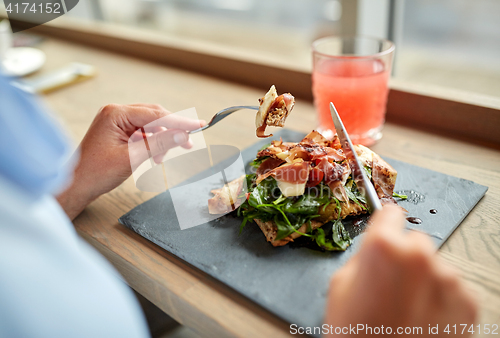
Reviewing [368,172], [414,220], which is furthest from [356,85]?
[414,220]

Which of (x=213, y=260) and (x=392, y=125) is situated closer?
(x=213, y=260)

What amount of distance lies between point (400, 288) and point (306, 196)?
1.07 feet

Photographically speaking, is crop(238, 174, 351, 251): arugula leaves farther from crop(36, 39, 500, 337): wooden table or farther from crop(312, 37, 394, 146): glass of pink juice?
crop(312, 37, 394, 146): glass of pink juice

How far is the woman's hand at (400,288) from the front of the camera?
431 mm

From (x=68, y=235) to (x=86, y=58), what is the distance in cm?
197

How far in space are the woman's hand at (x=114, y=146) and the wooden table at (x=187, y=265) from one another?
0.07 metres

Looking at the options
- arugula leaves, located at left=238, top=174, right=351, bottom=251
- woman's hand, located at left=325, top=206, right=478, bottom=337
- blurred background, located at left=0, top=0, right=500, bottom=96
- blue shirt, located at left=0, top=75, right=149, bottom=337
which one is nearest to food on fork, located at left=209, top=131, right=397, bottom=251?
arugula leaves, located at left=238, top=174, right=351, bottom=251

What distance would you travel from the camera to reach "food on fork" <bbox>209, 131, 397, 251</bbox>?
0.73 metres

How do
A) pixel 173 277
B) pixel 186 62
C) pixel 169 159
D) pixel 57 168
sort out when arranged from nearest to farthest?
pixel 57 168, pixel 173 277, pixel 169 159, pixel 186 62

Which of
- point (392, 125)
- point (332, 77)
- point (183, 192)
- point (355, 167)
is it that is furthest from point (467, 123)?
point (183, 192)

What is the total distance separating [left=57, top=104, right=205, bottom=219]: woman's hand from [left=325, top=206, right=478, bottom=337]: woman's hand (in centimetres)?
57

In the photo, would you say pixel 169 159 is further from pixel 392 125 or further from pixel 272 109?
pixel 392 125

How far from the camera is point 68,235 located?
0.44 m

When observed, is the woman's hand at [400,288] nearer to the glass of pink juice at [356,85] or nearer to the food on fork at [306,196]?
the food on fork at [306,196]
